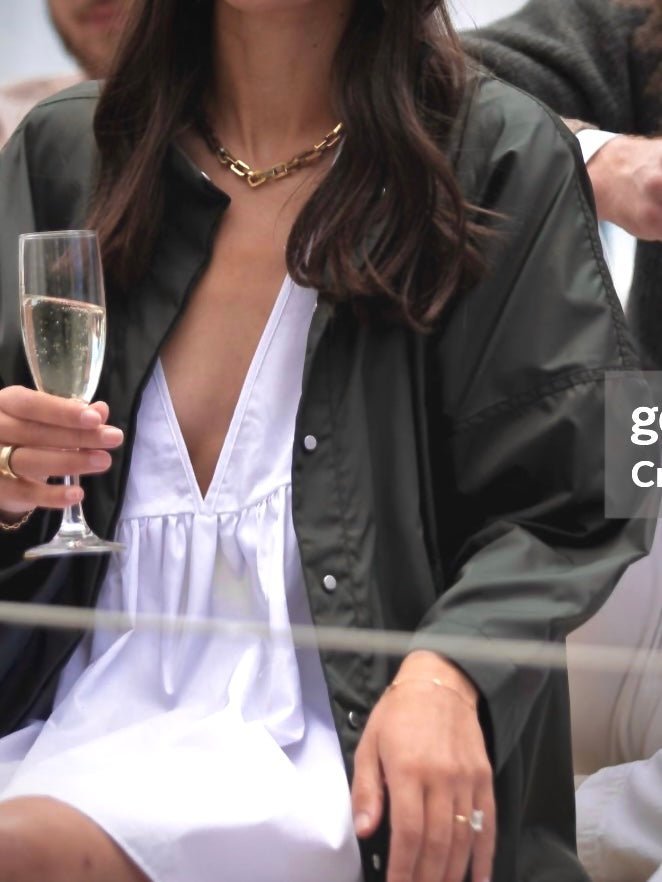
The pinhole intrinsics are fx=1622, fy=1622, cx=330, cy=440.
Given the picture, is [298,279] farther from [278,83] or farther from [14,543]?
[14,543]

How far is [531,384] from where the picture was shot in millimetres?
1466

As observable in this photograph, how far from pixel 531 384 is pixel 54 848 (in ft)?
1.92

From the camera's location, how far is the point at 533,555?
1.37m

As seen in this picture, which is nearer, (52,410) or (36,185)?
(52,410)

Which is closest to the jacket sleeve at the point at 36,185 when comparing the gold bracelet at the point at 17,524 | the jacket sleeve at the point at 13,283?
the jacket sleeve at the point at 13,283

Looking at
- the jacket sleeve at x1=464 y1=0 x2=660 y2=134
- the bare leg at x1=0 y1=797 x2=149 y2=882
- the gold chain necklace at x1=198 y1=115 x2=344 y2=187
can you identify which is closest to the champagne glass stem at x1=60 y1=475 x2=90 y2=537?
the bare leg at x1=0 y1=797 x2=149 y2=882

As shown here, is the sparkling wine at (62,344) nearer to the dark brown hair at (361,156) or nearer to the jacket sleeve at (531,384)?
the dark brown hair at (361,156)

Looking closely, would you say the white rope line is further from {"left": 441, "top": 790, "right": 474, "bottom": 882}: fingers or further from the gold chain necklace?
the gold chain necklace

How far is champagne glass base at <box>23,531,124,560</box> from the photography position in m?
1.38

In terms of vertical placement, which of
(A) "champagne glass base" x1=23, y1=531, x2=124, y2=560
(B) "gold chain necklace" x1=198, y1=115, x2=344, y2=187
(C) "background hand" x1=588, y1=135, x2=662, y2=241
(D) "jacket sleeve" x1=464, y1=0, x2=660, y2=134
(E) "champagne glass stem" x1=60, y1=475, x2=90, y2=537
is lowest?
(A) "champagne glass base" x1=23, y1=531, x2=124, y2=560

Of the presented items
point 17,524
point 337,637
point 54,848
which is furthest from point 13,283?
point 54,848

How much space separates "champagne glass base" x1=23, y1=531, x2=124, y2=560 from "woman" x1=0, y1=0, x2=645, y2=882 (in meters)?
0.05

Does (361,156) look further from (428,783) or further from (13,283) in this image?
(428,783)

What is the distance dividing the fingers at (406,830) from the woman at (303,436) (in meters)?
0.08
